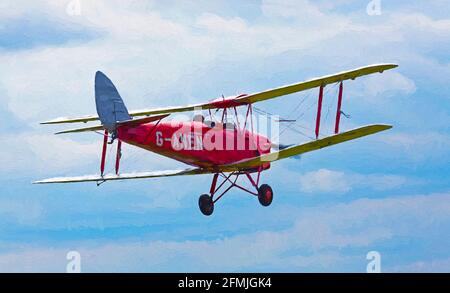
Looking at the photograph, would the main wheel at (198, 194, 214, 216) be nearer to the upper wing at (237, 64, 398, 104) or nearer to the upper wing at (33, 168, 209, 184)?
the upper wing at (33, 168, 209, 184)

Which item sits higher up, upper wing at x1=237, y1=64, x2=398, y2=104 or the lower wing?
upper wing at x1=237, y1=64, x2=398, y2=104

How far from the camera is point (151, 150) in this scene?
31.2 m

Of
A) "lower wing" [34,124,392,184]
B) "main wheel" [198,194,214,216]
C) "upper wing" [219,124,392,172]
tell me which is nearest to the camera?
"upper wing" [219,124,392,172]

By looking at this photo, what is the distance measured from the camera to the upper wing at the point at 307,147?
97.3ft

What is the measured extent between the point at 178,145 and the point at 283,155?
235cm

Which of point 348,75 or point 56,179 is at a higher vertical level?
point 348,75

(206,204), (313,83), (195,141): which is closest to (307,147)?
(313,83)

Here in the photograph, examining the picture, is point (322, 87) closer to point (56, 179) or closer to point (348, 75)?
point (348, 75)

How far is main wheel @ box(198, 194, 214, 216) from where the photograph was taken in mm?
32062

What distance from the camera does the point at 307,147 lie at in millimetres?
30625

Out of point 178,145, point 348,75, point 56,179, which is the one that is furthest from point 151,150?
point 348,75

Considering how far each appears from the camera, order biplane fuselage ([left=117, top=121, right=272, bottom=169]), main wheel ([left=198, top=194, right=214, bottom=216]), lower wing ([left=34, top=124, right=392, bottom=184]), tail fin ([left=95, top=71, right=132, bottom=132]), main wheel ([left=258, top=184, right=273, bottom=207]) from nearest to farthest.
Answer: lower wing ([left=34, top=124, right=392, bottom=184]) < biplane fuselage ([left=117, top=121, right=272, bottom=169]) < tail fin ([left=95, top=71, right=132, bottom=132]) < main wheel ([left=198, top=194, right=214, bottom=216]) < main wheel ([left=258, top=184, right=273, bottom=207])

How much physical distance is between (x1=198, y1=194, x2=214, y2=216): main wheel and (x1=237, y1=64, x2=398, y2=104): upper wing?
2.37 metres

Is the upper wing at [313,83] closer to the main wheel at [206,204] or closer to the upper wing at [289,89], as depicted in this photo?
the upper wing at [289,89]
